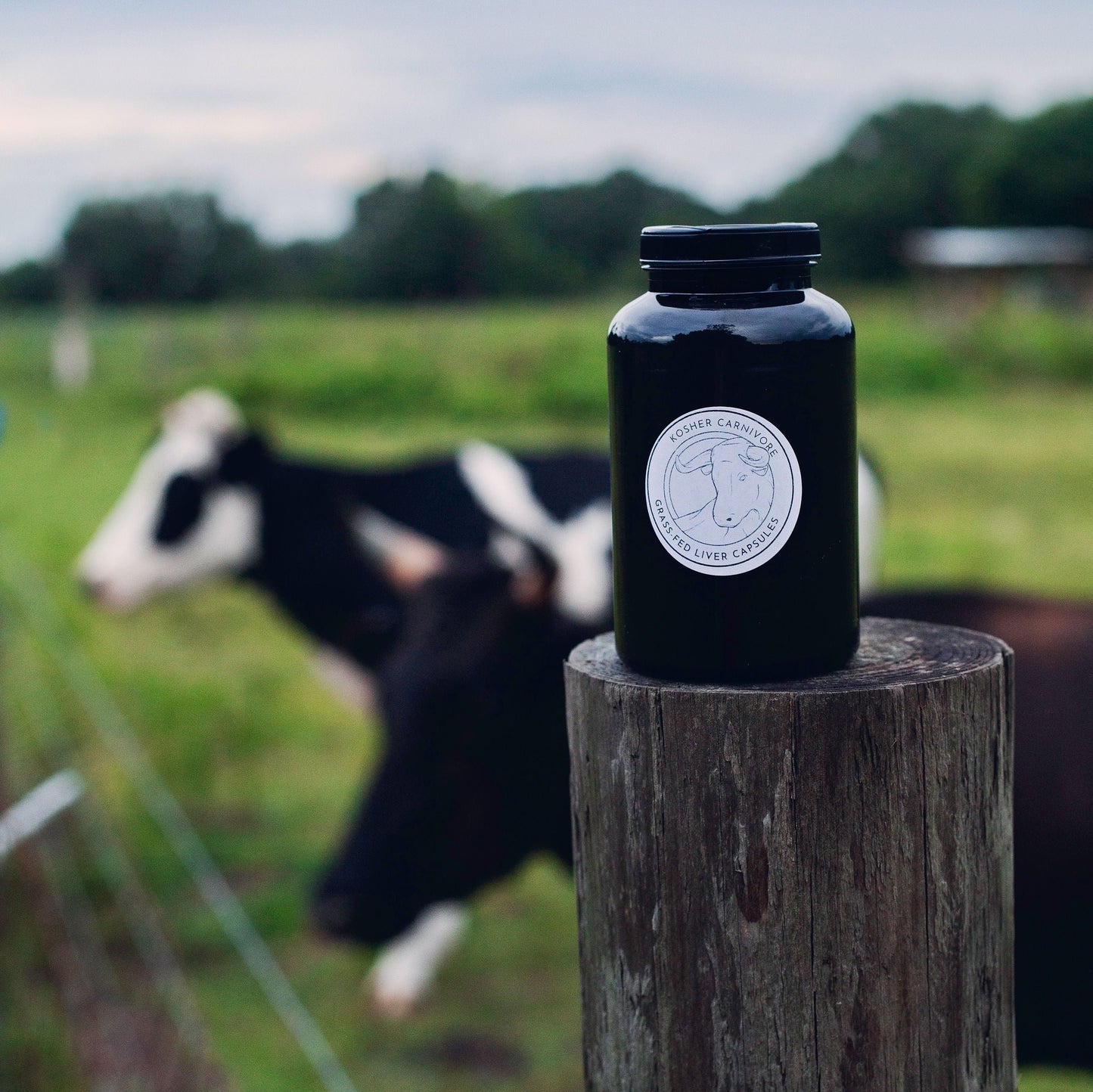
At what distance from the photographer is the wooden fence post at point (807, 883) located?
1.01 metres

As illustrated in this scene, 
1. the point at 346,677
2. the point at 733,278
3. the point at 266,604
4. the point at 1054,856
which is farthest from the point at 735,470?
the point at 266,604

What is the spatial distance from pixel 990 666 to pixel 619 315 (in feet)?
1.28

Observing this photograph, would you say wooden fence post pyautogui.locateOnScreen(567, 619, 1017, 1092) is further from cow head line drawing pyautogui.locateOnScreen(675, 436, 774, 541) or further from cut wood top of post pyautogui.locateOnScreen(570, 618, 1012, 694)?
cow head line drawing pyautogui.locateOnScreen(675, 436, 774, 541)

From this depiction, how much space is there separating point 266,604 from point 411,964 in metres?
4.52

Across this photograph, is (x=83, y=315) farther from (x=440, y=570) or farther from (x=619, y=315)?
(x=619, y=315)

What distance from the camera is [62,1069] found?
2512 millimetres

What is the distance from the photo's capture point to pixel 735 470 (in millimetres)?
1037

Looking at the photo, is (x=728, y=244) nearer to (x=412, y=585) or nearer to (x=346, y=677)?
(x=412, y=585)

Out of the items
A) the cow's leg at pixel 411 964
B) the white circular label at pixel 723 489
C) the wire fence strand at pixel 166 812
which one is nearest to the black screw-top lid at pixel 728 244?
the white circular label at pixel 723 489

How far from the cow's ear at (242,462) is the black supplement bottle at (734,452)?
4.57 meters

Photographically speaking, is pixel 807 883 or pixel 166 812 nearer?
pixel 807 883

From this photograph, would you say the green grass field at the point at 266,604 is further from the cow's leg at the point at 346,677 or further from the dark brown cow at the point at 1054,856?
the dark brown cow at the point at 1054,856

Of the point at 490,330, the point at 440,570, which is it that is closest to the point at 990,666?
the point at 440,570

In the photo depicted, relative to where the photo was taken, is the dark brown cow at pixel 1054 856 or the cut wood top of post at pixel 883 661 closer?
the cut wood top of post at pixel 883 661
